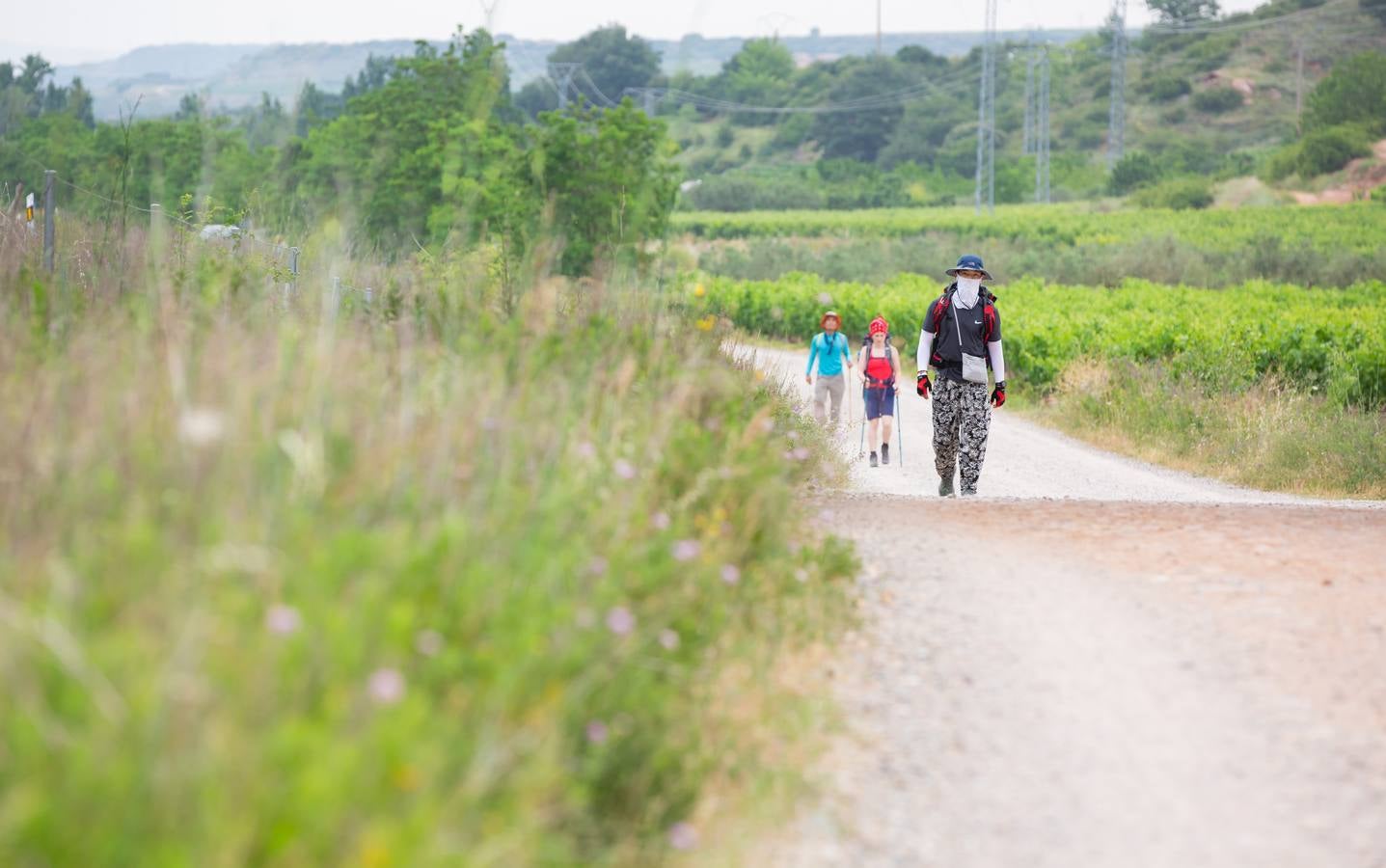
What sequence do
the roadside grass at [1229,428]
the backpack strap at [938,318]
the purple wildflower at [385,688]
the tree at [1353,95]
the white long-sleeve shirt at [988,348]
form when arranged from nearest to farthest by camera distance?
the purple wildflower at [385,688] < the white long-sleeve shirt at [988,348] < the backpack strap at [938,318] < the roadside grass at [1229,428] < the tree at [1353,95]

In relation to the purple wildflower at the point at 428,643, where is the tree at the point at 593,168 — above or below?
above

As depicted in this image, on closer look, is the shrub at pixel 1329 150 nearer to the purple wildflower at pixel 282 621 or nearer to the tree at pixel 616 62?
the tree at pixel 616 62

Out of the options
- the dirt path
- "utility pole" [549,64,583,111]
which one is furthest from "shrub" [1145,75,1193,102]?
the dirt path

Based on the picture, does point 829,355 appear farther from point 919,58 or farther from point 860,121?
point 919,58

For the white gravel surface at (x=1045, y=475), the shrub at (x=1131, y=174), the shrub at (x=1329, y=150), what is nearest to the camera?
the white gravel surface at (x=1045, y=475)

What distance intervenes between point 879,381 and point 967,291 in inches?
186

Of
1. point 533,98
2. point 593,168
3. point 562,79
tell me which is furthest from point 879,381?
point 533,98

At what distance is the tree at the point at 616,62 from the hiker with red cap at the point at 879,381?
462 ft

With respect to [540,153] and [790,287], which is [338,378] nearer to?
[540,153]

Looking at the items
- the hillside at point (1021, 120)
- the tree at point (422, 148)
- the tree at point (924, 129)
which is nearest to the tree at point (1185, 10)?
the hillside at point (1021, 120)

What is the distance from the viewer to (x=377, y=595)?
4125 millimetres

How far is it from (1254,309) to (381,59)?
114 metres

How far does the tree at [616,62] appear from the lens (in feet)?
519

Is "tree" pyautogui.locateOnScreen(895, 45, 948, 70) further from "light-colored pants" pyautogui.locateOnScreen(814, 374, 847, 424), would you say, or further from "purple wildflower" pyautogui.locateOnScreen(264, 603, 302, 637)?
"purple wildflower" pyautogui.locateOnScreen(264, 603, 302, 637)
